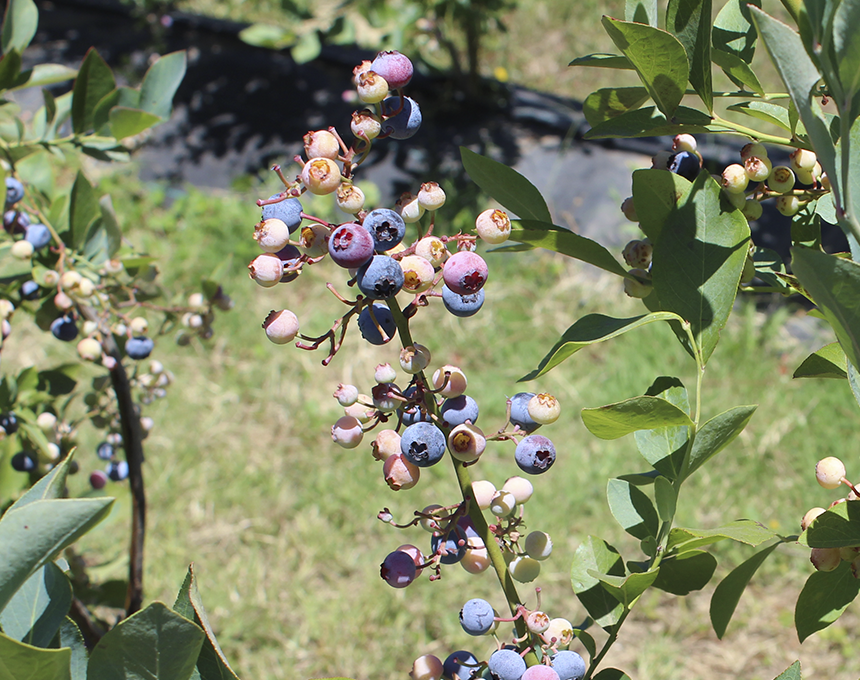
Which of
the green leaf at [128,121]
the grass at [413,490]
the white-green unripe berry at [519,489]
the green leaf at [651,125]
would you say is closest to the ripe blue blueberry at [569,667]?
the white-green unripe berry at [519,489]

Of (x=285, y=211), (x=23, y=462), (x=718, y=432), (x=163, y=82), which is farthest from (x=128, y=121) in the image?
(x=718, y=432)

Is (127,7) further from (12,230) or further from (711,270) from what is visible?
(711,270)

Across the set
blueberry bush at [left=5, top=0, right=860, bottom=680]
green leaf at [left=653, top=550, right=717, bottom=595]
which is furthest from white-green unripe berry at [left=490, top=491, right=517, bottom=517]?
green leaf at [left=653, top=550, right=717, bottom=595]

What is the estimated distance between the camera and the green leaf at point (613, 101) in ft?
1.80

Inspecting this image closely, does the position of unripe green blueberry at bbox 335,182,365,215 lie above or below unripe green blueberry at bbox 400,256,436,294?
above

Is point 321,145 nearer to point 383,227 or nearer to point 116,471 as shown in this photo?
point 383,227

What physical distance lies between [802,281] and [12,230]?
0.93 m

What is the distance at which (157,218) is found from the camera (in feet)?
11.4

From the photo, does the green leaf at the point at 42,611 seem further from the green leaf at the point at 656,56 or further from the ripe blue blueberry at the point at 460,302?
the green leaf at the point at 656,56

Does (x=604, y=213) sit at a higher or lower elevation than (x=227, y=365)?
higher

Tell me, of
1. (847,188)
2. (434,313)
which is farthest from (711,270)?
(434,313)

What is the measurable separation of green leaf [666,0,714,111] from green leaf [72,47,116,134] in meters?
0.71

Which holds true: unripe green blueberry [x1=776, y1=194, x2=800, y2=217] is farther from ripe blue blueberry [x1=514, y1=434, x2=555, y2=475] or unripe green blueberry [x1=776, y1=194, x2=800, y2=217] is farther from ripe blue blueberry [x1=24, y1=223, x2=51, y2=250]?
ripe blue blueberry [x1=24, y1=223, x2=51, y2=250]

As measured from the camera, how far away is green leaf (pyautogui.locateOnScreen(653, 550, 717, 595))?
1.70 feet
